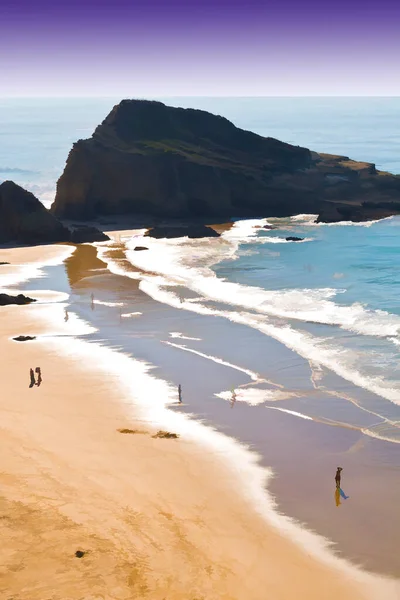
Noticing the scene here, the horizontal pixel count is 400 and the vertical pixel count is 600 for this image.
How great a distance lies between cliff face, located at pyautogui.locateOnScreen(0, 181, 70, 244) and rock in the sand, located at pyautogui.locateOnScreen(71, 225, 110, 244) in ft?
4.82

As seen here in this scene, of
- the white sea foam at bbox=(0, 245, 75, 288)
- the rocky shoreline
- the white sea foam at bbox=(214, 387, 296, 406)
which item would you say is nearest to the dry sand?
the white sea foam at bbox=(214, 387, 296, 406)

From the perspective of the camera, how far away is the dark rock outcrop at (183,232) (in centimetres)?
8069

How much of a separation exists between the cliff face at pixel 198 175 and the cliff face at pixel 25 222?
11491mm

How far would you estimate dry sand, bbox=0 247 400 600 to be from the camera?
17803 mm

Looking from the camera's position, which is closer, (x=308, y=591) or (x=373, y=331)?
(x=308, y=591)

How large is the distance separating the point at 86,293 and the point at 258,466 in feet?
102

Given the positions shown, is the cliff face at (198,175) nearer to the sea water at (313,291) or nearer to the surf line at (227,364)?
the sea water at (313,291)

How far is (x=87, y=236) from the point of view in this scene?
77625 mm

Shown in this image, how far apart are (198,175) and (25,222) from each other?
22.5 m

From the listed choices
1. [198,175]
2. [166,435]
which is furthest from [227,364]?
[198,175]

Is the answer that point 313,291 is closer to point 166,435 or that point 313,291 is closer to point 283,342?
point 283,342

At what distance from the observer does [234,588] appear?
18.1 metres

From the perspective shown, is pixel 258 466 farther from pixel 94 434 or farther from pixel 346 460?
pixel 94 434

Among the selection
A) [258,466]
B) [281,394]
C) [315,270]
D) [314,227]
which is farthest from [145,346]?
[314,227]
